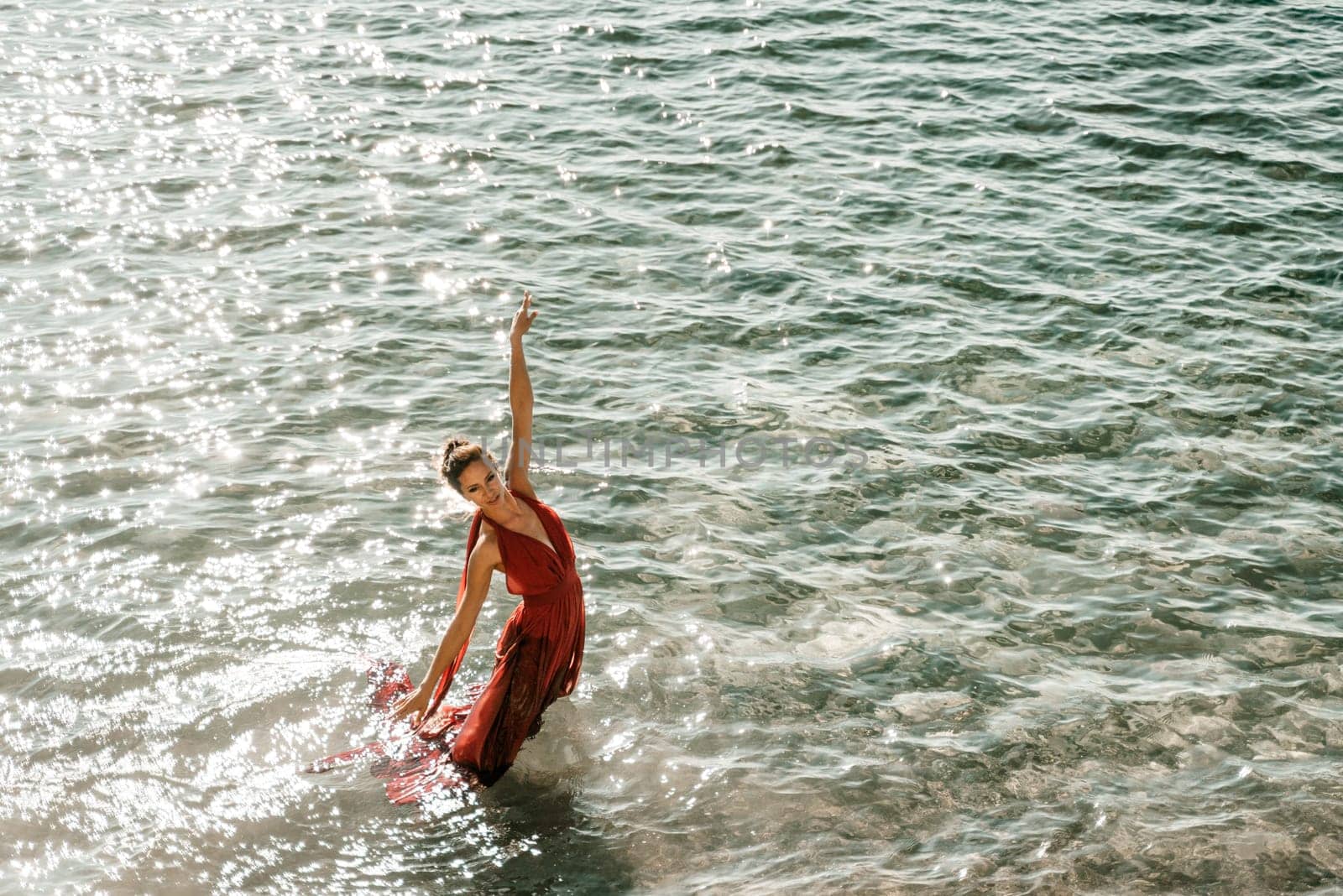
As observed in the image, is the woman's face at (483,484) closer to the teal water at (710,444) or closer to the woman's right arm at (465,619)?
the woman's right arm at (465,619)

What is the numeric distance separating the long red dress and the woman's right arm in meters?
0.10

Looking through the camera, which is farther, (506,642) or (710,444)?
(710,444)

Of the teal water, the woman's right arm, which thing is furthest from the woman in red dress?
the teal water

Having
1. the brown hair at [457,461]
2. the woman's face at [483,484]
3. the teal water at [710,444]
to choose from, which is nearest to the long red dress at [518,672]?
the teal water at [710,444]

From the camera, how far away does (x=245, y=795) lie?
777 centimetres

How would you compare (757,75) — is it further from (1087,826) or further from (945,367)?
(1087,826)

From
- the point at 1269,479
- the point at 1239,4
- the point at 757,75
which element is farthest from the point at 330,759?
the point at 1239,4

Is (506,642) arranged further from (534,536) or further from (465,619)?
(534,536)

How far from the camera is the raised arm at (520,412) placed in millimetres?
7434

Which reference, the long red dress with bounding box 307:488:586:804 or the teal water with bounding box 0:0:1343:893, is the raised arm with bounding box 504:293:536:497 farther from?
the teal water with bounding box 0:0:1343:893

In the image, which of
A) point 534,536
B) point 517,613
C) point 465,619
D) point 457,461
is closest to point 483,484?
point 457,461

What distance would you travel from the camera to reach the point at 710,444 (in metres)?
11.5

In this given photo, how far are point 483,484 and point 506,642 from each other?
123cm

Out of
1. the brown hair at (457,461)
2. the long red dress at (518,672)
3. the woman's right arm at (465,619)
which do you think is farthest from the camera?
the long red dress at (518,672)
